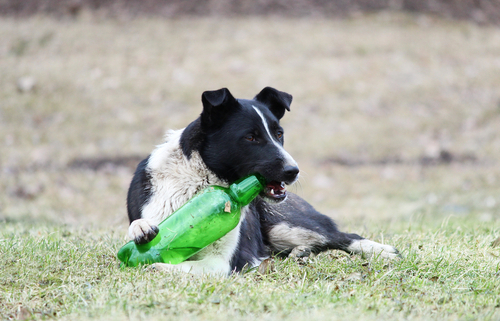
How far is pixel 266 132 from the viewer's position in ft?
12.6

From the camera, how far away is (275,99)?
A: 4.37 meters

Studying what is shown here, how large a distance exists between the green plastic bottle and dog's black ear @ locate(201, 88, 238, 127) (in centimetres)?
51

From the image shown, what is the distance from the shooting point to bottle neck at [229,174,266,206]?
367cm

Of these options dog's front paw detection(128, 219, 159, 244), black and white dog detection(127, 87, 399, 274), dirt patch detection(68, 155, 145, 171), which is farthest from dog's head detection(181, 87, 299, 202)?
dirt patch detection(68, 155, 145, 171)

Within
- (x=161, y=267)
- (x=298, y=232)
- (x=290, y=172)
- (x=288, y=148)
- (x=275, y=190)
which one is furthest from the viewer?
(x=288, y=148)

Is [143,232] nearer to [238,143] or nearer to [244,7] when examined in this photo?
[238,143]

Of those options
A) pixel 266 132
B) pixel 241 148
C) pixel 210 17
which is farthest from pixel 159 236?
pixel 210 17

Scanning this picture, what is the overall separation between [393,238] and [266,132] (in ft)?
6.43

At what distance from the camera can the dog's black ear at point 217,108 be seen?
3.76 metres

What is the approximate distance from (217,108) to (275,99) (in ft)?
2.33

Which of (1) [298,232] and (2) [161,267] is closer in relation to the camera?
(2) [161,267]

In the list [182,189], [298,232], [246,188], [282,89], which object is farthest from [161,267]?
[282,89]

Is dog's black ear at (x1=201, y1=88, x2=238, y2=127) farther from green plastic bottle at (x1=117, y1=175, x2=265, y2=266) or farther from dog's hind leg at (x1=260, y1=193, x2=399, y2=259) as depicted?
dog's hind leg at (x1=260, y1=193, x2=399, y2=259)

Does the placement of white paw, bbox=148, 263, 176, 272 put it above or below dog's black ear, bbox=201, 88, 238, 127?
below
